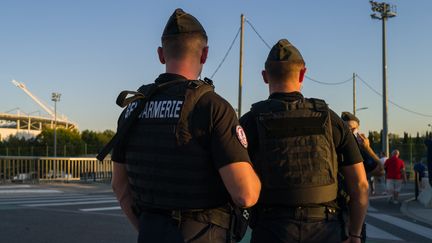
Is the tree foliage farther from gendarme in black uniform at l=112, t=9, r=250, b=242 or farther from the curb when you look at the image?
gendarme in black uniform at l=112, t=9, r=250, b=242

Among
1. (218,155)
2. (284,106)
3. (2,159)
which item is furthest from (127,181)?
(2,159)

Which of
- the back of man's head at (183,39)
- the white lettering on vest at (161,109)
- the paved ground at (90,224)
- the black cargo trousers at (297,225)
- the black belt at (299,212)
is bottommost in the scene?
the paved ground at (90,224)

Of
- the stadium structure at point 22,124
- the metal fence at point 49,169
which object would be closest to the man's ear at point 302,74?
the metal fence at point 49,169

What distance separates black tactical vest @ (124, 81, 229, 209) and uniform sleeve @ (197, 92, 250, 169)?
59mm

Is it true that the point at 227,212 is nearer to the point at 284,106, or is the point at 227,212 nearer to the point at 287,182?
the point at 287,182

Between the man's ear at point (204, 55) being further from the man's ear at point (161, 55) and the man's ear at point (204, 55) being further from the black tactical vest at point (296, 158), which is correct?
the black tactical vest at point (296, 158)

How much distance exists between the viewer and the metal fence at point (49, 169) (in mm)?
23656

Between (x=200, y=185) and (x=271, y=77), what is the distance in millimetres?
Result: 981

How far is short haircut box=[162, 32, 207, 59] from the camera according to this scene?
8.40 feet

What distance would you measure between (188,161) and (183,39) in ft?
2.07

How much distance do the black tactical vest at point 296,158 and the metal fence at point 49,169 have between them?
2074cm

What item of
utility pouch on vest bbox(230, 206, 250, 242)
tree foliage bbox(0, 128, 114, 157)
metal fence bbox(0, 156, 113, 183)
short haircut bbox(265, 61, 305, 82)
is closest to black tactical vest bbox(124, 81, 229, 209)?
utility pouch on vest bbox(230, 206, 250, 242)

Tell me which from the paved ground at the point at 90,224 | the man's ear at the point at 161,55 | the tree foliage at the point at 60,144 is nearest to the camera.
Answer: the man's ear at the point at 161,55

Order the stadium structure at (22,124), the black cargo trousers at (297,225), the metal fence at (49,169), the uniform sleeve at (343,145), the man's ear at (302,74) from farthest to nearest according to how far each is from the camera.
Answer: the stadium structure at (22,124), the metal fence at (49,169), the man's ear at (302,74), the uniform sleeve at (343,145), the black cargo trousers at (297,225)
